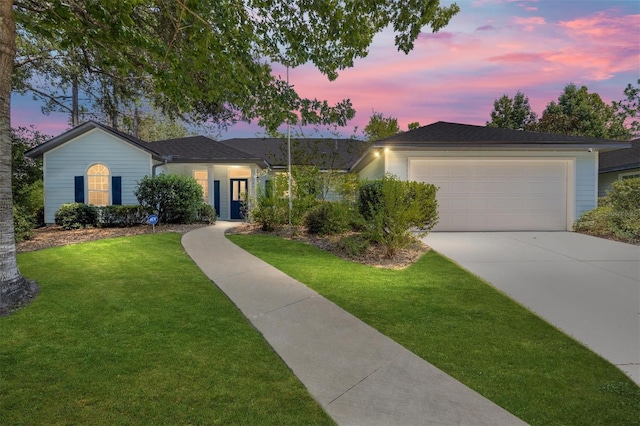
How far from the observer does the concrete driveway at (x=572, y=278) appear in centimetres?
376

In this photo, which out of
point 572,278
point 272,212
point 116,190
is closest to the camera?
point 572,278


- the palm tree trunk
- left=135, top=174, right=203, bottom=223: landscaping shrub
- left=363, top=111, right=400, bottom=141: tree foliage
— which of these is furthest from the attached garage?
left=363, top=111, right=400, bottom=141: tree foliage

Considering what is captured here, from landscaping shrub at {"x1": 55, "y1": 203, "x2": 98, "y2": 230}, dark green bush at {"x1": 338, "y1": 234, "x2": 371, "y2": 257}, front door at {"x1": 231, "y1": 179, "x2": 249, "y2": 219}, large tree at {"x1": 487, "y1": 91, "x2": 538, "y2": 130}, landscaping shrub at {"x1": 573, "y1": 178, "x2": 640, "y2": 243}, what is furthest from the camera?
→ large tree at {"x1": 487, "y1": 91, "x2": 538, "y2": 130}

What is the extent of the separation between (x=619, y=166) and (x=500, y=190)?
7237 millimetres

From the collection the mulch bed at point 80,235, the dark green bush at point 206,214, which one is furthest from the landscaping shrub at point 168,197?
the dark green bush at point 206,214

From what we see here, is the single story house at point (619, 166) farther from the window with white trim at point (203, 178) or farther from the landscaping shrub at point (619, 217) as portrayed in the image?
the window with white trim at point (203, 178)

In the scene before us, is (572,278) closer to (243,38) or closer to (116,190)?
(243,38)

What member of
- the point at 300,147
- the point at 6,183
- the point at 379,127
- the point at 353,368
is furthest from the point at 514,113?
the point at 6,183

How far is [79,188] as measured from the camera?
1331 centimetres

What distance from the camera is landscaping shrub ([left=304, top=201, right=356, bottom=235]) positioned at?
384 inches

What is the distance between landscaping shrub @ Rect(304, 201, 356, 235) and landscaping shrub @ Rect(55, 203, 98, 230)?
8.10 meters

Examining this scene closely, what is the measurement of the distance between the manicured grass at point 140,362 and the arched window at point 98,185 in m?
9.26

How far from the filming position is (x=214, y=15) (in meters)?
4.84

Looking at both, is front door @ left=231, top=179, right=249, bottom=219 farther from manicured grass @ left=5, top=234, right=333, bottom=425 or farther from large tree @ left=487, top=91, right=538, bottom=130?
large tree @ left=487, top=91, right=538, bottom=130
